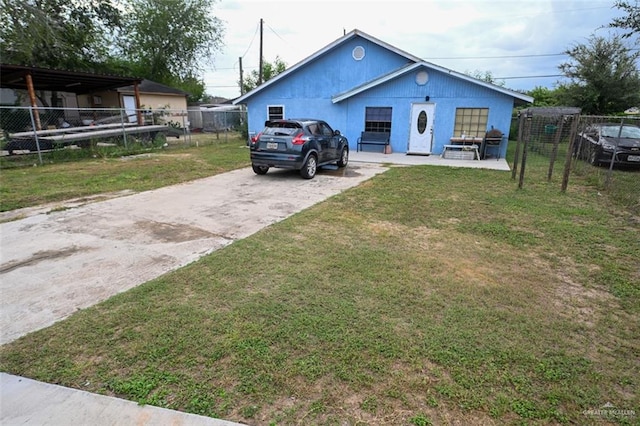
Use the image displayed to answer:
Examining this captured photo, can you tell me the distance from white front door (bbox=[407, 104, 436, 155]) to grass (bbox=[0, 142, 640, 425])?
10.5 meters

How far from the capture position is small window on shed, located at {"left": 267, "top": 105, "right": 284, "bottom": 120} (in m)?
17.9

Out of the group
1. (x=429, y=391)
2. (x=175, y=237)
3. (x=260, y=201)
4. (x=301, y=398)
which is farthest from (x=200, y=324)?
(x=260, y=201)

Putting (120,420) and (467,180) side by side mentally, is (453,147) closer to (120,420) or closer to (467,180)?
(467,180)

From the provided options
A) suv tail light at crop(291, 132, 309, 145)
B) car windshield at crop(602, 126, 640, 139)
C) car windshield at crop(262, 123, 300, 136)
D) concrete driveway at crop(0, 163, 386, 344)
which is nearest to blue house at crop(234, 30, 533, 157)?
car windshield at crop(602, 126, 640, 139)

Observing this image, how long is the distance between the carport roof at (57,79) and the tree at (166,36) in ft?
39.4

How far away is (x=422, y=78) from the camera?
46.9 ft

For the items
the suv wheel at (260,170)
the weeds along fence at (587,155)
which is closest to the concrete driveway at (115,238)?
the suv wheel at (260,170)

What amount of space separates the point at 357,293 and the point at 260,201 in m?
4.08

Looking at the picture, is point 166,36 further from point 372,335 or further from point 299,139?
point 372,335

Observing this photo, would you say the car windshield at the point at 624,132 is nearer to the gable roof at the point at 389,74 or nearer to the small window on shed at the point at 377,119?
the gable roof at the point at 389,74

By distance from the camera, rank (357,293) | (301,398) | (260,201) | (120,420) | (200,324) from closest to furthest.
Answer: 1. (120,420)
2. (301,398)
3. (200,324)
4. (357,293)
5. (260,201)

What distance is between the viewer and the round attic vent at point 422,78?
14195 millimetres

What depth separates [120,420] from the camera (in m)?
1.97

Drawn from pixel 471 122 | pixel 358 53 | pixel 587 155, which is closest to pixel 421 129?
pixel 471 122
